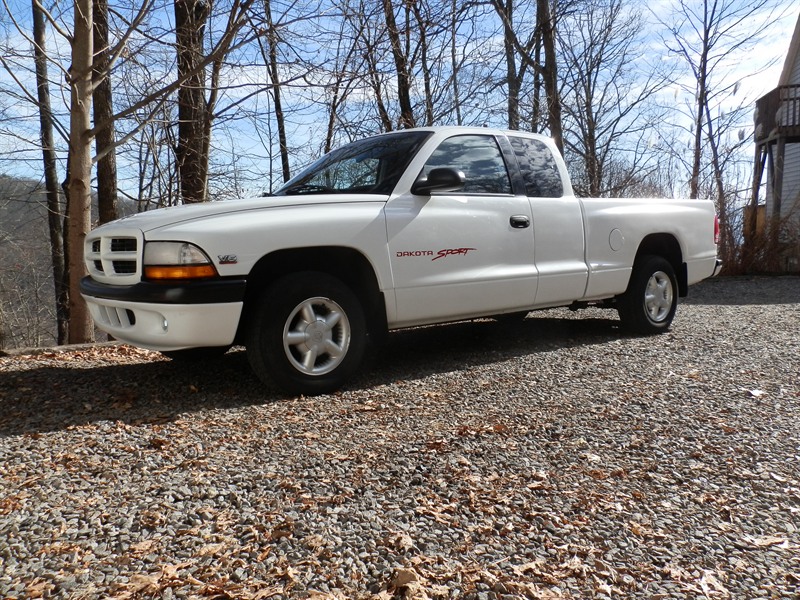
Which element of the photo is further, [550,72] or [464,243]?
[550,72]

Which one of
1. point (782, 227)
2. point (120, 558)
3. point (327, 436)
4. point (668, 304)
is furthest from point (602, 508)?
point (782, 227)

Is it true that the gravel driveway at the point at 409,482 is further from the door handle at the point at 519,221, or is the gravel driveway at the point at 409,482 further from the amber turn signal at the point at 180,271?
the door handle at the point at 519,221

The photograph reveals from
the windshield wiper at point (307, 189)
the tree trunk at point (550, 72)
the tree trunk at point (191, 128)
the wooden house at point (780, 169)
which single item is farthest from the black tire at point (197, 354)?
the wooden house at point (780, 169)

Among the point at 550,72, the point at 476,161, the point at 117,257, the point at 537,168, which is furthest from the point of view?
the point at 550,72

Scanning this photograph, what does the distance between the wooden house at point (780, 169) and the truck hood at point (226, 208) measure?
1307cm

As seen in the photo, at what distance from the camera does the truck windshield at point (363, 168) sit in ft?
15.9

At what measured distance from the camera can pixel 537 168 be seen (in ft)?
18.6

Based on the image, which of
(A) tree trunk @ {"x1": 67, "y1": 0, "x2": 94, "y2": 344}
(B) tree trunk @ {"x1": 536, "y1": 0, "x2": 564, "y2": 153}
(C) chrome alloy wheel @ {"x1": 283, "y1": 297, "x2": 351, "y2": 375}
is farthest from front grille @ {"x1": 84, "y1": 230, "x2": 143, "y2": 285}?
(B) tree trunk @ {"x1": 536, "y1": 0, "x2": 564, "y2": 153}

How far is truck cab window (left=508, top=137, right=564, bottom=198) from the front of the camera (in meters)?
5.55

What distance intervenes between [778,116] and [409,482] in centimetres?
1916

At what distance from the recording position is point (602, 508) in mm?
2645

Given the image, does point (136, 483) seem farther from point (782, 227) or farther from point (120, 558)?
point (782, 227)

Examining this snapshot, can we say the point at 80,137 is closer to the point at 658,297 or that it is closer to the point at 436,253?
the point at 436,253

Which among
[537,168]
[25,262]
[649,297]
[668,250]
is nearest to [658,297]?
[649,297]
